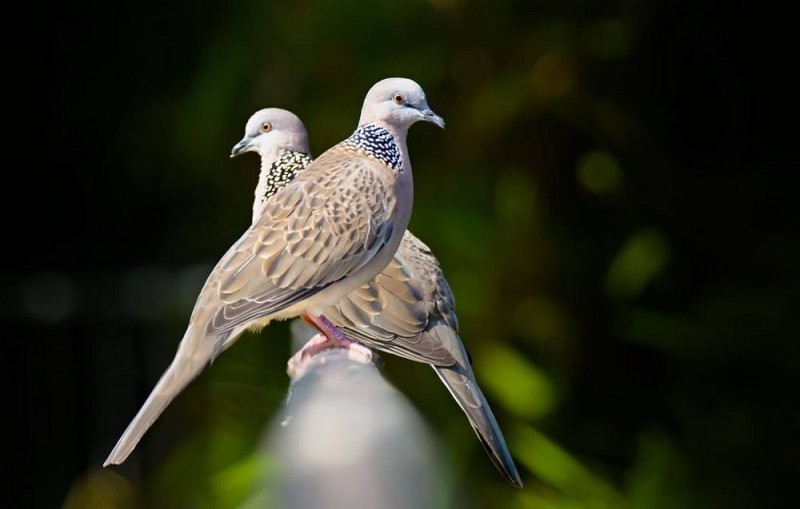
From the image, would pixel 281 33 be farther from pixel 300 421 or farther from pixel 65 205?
pixel 300 421

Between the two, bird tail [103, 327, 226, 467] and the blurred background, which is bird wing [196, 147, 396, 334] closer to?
bird tail [103, 327, 226, 467]

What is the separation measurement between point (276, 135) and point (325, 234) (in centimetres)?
22

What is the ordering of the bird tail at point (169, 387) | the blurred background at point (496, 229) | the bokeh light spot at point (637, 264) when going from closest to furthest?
the bird tail at point (169, 387)
the blurred background at point (496, 229)
the bokeh light spot at point (637, 264)

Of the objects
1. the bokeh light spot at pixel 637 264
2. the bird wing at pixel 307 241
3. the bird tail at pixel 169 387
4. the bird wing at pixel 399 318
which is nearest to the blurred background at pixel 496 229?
the bokeh light spot at pixel 637 264

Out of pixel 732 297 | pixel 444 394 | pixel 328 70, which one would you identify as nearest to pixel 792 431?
pixel 732 297

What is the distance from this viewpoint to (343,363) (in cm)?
174

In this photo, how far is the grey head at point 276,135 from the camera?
182 centimetres

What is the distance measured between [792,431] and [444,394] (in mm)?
1166

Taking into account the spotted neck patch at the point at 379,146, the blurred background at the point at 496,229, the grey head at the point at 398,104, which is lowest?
the blurred background at the point at 496,229

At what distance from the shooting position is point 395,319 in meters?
1.87

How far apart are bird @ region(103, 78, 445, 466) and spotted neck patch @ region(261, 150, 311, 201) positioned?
5 centimetres

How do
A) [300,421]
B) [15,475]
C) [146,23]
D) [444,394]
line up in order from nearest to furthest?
[300,421], [444,394], [146,23], [15,475]

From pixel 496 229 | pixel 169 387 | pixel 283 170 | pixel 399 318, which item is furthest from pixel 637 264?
pixel 169 387

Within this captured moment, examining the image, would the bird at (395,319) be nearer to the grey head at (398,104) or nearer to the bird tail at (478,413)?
the bird tail at (478,413)
